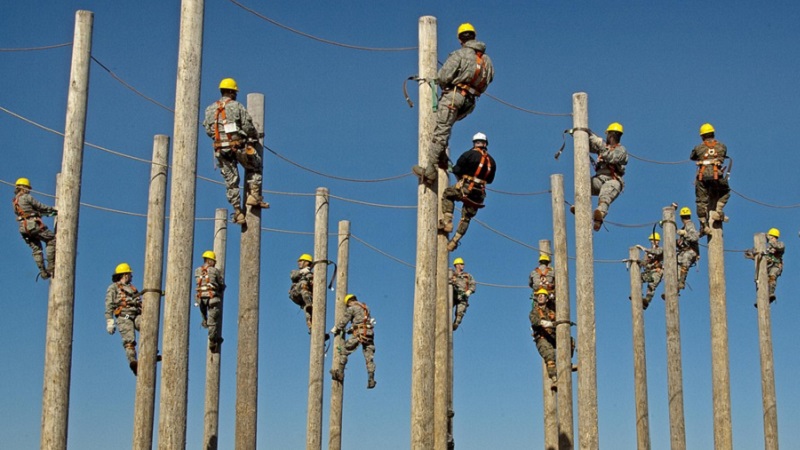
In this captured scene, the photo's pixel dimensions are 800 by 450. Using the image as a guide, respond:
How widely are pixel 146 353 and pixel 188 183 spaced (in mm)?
3073

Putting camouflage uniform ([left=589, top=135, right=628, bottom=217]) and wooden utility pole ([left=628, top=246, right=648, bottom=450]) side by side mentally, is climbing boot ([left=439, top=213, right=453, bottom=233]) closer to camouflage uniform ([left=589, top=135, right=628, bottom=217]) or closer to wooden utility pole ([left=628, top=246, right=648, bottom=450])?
camouflage uniform ([left=589, top=135, right=628, bottom=217])

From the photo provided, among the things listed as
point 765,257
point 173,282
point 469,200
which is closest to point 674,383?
point 765,257

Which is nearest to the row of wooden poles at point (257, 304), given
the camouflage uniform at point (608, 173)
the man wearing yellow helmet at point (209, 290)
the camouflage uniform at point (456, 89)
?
the camouflage uniform at point (456, 89)

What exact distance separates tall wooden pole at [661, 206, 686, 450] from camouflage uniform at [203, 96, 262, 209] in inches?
299

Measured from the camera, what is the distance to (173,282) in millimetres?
8352

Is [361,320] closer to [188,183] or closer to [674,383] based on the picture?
[674,383]

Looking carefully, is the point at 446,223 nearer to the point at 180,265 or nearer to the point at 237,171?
the point at 237,171

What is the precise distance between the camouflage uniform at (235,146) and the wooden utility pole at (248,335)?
26cm

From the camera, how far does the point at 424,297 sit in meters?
8.62

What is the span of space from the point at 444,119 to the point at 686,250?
1237cm

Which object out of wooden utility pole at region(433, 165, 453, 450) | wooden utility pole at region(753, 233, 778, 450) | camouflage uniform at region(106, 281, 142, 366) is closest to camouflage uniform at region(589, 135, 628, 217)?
wooden utility pole at region(433, 165, 453, 450)

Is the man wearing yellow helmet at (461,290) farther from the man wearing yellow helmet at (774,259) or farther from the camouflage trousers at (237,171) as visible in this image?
the camouflage trousers at (237,171)

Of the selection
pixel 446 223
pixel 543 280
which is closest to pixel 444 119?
pixel 446 223

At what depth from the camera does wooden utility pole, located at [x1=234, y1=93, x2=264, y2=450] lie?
9.66 m
